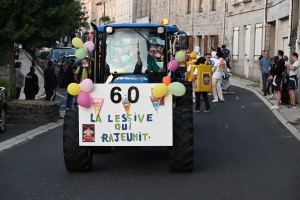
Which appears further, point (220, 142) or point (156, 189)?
point (220, 142)

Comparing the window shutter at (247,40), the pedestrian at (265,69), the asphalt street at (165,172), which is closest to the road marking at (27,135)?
the asphalt street at (165,172)

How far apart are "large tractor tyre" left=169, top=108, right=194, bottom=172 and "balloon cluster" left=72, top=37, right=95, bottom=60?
1.98 metres

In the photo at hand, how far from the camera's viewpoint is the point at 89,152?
33.8 feet

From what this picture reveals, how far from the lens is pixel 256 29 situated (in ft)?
114

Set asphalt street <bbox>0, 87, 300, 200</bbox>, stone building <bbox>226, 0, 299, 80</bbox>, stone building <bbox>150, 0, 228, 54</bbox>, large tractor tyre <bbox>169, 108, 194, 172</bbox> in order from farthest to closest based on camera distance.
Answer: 1. stone building <bbox>150, 0, 228, 54</bbox>
2. stone building <bbox>226, 0, 299, 80</bbox>
3. large tractor tyre <bbox>169, 108, 194, 172</bbox>
4. asphalt street <bbox>0, 87, 300, 200</bbox>

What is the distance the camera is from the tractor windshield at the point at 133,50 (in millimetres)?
11742

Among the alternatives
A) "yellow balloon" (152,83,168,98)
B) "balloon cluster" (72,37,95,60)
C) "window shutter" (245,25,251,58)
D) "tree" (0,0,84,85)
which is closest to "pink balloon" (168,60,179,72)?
"balloon cluster" (72,37,95,60)

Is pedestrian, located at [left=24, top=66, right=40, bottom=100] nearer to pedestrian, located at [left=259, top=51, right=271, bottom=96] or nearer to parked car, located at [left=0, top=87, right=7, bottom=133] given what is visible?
parked car, located at [left=0, top=87, right=7, bottom=133]

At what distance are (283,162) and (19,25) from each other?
10.6 m

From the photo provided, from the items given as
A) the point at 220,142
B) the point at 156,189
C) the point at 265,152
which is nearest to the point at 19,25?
the point at 220,142

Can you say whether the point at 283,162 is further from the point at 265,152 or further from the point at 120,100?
the point at 120,100

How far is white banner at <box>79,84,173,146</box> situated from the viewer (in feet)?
33.0

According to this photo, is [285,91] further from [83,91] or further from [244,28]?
[244,28]

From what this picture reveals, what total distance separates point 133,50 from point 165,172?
247cm
